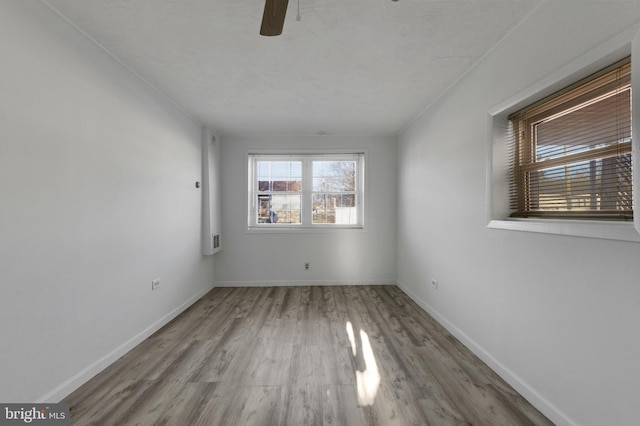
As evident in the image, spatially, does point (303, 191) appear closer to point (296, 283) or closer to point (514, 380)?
point (296, 283)

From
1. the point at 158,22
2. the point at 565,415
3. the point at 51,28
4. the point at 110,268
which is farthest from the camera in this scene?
the point at 110,268

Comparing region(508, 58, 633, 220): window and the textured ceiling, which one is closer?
region(508, 58, 633, 220): window

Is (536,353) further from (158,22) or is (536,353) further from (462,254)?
(158,22)

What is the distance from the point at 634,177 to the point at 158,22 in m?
2.83

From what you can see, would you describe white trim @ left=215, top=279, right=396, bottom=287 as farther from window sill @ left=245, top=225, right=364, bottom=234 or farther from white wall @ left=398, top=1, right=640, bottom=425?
white wall @ left=398, top=1, right=640, bottom=425

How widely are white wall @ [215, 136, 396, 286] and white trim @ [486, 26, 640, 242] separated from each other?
2.42 meters

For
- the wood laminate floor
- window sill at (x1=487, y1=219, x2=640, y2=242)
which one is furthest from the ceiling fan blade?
the wood laminate floor

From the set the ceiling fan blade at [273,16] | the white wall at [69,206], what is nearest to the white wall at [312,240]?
the white wall at [69,206]

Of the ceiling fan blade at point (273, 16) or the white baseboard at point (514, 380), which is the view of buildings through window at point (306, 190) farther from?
the ceiling fan blade at point (273, 16)

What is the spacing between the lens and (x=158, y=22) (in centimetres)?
187

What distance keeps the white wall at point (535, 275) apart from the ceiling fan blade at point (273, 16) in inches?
61.8

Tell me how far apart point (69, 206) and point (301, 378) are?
2.03 metres

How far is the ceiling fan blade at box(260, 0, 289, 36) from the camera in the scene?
1.30 m

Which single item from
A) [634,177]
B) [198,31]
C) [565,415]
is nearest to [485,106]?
[634,177]
